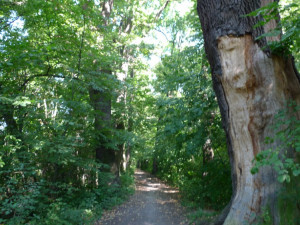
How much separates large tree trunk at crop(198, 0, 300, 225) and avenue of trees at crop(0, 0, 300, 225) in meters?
0.01

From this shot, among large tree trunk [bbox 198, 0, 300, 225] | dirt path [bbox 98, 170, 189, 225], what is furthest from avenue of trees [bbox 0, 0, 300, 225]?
dirt path [bbox 98, 170, 189, 225]

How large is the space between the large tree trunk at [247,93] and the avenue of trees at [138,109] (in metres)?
0.01

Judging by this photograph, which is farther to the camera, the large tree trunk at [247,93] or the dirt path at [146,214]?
the dirt path at [146,214]

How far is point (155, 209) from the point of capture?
29.0 feet

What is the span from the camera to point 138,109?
12977 mm

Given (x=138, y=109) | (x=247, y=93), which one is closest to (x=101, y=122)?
(x=138, y=109)

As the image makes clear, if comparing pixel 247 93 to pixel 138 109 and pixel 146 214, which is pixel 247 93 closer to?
pixel 146 214

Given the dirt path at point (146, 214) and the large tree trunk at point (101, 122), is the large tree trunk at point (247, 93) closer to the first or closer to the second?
the dirt path at point (146, 214)

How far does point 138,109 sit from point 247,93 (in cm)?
1012

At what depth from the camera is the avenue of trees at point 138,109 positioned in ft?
9.37

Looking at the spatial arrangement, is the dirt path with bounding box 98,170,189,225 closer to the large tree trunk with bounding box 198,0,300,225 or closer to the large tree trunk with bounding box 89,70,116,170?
the large tree trunk with bounding box 89,70,116,170

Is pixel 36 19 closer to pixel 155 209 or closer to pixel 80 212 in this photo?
pixel 80 212

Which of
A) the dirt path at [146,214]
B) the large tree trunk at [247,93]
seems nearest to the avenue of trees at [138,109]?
the large tree trunk at [247,93]

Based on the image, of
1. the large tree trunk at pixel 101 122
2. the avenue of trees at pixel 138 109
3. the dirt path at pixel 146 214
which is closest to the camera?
the avenue of trees at pixel 138 109
